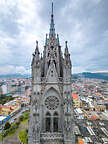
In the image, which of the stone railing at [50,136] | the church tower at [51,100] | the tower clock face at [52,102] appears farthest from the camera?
the tower clock face at [52,102]

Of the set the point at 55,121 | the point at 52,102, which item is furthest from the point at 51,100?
the point at 55,121

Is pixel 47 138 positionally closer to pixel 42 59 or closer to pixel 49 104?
pixel 49 104

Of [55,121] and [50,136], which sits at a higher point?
[55,121]

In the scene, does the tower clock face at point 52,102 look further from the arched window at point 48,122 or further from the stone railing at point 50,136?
the stone railing at point 50,136

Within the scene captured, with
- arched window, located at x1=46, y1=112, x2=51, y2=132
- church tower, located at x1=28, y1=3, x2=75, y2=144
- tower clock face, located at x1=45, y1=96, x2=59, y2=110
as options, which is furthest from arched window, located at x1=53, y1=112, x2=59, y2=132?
tower clock face, located at x1=45, y1=96, x2=59, y2=110

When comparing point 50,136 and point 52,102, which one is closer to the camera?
point 50,136

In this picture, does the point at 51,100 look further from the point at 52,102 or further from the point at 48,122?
the point at 48,122

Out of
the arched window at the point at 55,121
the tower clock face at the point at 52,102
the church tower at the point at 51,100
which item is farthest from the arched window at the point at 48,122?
the tower clock face at the point at 52,102

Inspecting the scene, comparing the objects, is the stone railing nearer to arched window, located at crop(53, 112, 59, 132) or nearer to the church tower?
the church tower
